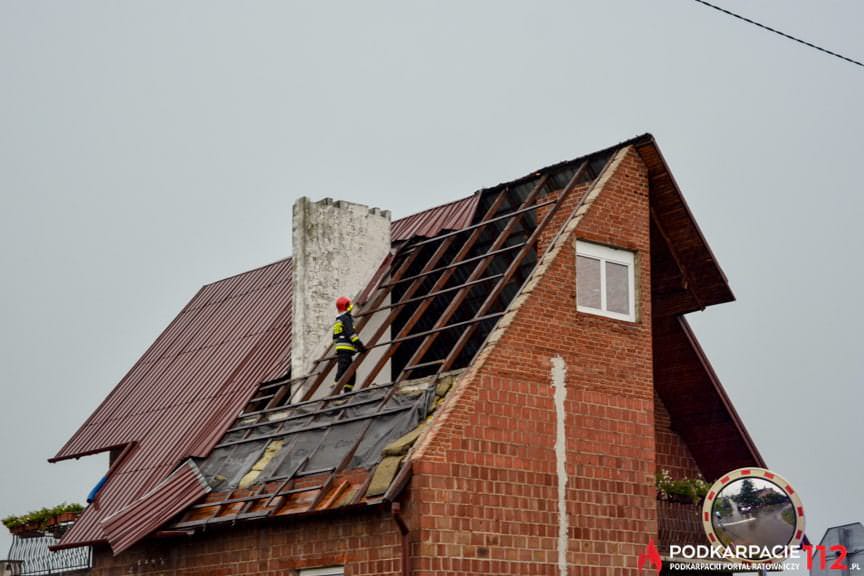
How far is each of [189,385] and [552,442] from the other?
8.81 meters

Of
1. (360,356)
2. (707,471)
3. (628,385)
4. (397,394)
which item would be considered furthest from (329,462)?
(707,471)

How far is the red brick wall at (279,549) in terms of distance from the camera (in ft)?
61.1

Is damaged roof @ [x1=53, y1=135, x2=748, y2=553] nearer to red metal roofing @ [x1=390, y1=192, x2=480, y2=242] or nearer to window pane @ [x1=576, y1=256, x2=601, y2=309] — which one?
red metal roofing @ [x1=390, y1=192, x2=480, y2=242]

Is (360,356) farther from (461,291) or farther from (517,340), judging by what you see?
(517,340)

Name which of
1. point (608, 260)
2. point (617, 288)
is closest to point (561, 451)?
point (617, 288)

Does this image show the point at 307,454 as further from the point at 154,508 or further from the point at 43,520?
the point at 43,520

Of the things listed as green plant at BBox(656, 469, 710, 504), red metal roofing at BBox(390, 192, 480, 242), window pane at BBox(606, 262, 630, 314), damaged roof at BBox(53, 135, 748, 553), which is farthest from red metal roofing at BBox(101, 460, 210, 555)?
green plant at BBox(656, 469, 710, 504)

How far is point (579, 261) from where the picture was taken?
21328 millimetres


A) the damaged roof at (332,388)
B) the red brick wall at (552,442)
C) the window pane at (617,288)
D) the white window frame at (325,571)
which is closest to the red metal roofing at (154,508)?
the damaged roof at (332,388)

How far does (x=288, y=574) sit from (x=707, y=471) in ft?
28.4

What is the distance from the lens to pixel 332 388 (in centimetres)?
2255

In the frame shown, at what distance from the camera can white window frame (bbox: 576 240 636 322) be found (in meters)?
21.4

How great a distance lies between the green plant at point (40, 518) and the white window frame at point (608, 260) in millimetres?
10934

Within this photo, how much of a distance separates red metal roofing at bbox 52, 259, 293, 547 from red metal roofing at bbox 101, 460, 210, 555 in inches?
24.0
